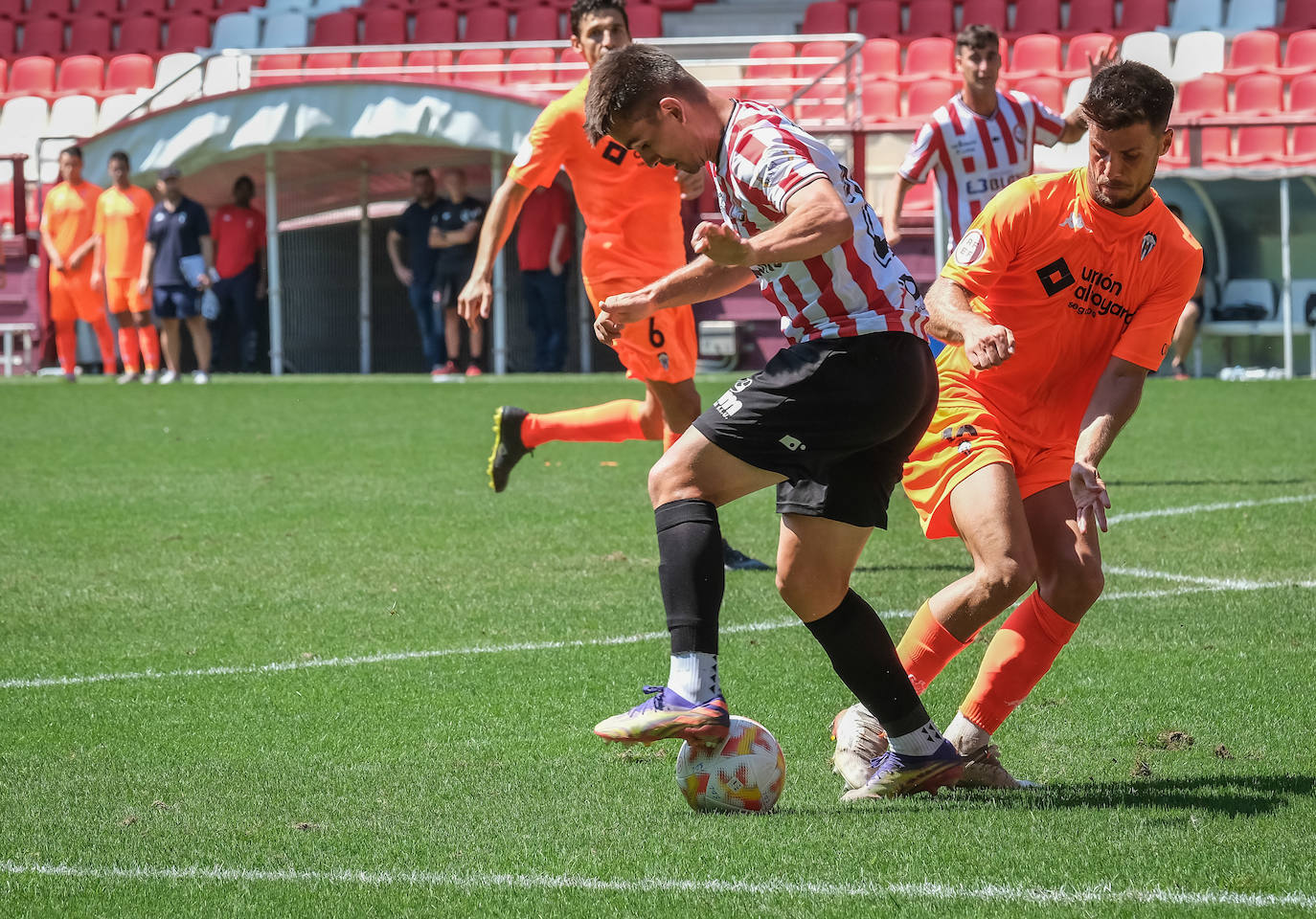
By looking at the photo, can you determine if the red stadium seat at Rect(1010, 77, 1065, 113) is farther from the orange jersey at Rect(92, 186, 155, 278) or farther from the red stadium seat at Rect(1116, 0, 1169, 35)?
the orange jersey at Rect(92, 186, 155, 278)

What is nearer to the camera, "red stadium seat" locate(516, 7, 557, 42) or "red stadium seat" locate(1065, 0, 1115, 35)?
"red stadium seat" locate(1065, 0, 1115, 35)

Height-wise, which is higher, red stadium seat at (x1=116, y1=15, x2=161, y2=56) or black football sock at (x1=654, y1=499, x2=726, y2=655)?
red stadium seat at (x1=116, y1=15, x2=161, y2=56)

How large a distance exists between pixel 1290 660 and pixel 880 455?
2.04 metres

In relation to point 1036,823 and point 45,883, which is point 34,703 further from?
point 1036,823

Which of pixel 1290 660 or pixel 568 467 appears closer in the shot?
pixel 1290 660

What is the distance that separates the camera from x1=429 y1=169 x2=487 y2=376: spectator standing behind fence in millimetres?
18750

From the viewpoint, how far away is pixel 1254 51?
21.9 metres

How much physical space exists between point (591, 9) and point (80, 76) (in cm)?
2153

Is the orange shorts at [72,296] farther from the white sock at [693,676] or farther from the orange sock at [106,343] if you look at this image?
the white sock at [693,676]

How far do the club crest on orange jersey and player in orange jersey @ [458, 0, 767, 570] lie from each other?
2291 mm

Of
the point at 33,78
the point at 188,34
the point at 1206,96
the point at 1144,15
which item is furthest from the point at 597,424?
the point at 33,78

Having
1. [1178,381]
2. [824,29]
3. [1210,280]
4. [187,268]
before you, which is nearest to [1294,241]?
[1210,280]

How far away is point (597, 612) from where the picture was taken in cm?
595

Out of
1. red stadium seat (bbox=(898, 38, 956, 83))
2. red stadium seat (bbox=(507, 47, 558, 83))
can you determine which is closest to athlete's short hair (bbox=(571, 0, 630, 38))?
red stadium seat (bbox=(898, 38, 956, 83))
